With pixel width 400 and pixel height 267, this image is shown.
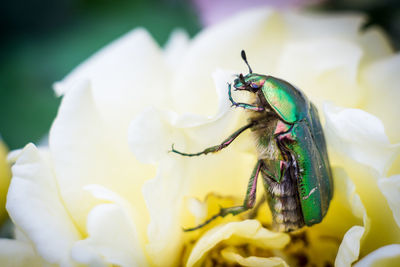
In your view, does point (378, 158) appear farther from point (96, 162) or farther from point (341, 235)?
point (96, 162)

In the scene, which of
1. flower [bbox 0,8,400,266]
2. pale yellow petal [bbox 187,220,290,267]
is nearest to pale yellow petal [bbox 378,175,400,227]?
flower [bbox 0,8,400,266]

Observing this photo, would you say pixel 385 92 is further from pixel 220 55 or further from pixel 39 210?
pixel 39 210

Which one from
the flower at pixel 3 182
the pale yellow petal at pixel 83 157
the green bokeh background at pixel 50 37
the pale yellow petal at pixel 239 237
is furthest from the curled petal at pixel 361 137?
the green bokeh background at pixel 50 37

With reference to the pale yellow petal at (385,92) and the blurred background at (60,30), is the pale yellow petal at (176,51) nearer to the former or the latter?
the blurred background at (60,30)

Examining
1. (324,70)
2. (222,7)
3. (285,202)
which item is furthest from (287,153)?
(222,7)

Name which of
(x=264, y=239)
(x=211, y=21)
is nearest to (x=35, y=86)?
(x=211, y=21)

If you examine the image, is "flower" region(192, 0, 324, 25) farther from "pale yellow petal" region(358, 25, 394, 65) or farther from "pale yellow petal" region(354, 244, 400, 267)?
"pale yellow petal" region(354, 244, 400, 267)
